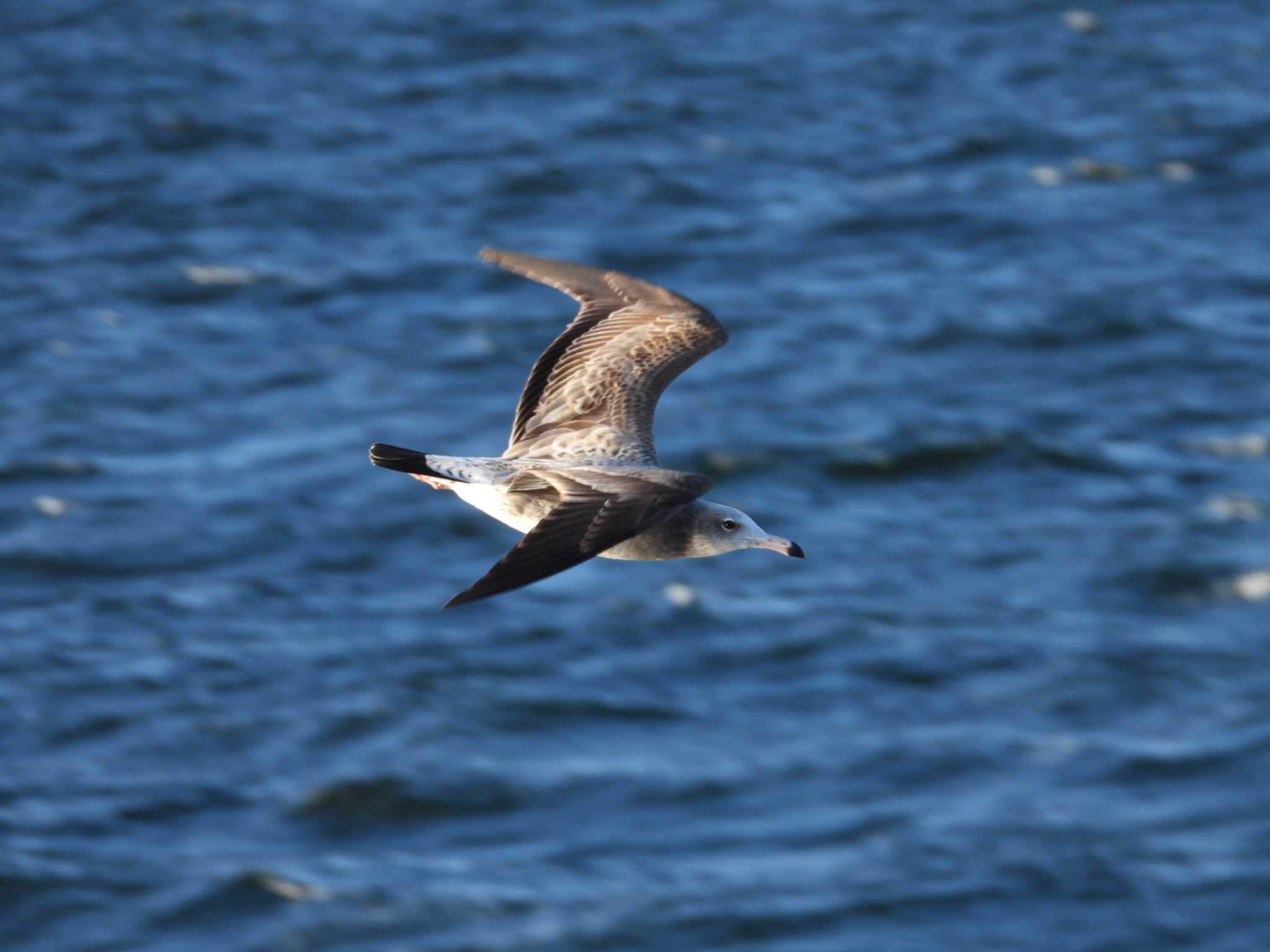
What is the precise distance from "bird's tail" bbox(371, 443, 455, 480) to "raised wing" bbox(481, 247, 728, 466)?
995mm

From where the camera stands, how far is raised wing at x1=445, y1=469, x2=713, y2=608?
28.2ft

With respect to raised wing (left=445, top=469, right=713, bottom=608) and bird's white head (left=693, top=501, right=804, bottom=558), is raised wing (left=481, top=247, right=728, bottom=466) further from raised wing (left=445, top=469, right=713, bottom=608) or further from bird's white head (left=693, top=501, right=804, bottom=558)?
Result: raised wing (left=445, top=469, right=713, bottom=608)

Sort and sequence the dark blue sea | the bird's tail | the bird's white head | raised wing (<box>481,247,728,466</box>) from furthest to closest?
the dark blue sea
raised wing (<box>481,247,728,466</box>)
the bird's white head
the bird's tail

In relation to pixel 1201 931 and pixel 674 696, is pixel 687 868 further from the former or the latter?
pixel 1201 931

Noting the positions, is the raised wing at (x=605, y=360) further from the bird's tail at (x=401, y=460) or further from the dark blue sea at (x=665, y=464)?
the dark blue sea at (x=665, y=464)

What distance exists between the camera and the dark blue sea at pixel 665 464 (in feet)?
75.9

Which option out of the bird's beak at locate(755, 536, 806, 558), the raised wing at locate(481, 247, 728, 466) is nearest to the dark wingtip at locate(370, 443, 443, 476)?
the raised wing at locate(481, 247, 728, 466)

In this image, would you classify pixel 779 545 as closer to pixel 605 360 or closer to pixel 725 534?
pixel 725 534

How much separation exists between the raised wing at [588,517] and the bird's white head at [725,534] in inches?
23.4

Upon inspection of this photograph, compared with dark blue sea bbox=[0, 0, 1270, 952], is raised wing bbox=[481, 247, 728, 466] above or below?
above

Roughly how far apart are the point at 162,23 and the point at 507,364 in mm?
11117

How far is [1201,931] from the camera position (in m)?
22.7

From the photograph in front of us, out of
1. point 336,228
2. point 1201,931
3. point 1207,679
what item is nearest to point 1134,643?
point 1207,679

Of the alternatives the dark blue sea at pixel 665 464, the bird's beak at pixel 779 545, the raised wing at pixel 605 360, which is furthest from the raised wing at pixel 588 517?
the dark blue sea at pixel 665 464
